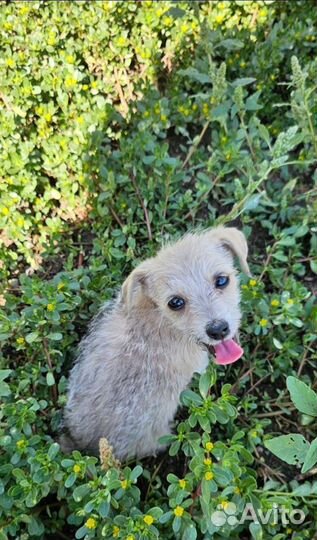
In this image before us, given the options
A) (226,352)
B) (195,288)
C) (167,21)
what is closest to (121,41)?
(167,21)

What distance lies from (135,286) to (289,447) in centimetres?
112

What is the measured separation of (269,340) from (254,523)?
1171 millimetres

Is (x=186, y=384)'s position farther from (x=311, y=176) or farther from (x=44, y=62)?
(x=44, y=62)

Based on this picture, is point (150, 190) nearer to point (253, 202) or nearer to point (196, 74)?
point (253, 202)

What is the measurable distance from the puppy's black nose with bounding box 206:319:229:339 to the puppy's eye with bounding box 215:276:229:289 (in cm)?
23

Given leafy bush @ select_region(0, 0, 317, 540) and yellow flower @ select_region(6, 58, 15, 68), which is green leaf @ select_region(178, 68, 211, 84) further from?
yellow flower @ select_region(6, 58, 15, 68)

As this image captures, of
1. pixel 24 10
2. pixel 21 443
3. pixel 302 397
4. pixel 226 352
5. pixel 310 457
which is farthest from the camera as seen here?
pixel 24 10

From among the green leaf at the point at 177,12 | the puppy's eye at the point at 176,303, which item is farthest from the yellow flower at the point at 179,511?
the green leaf at the point at 177,12

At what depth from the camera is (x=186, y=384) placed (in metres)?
3.05

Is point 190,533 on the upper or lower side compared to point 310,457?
lower

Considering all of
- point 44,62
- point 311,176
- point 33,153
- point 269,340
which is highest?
point 44,62

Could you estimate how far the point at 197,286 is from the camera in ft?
8.91

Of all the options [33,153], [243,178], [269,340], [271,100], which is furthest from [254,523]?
[271,100]

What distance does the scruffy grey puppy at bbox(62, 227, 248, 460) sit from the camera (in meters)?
2.75
